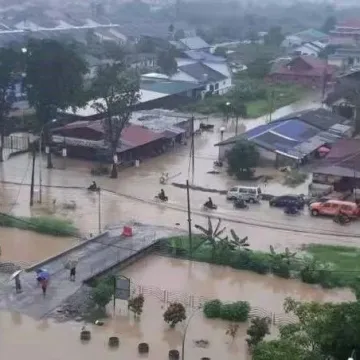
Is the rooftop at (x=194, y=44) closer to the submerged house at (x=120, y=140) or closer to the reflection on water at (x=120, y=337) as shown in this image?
the submerged house at (x=120, y=140)

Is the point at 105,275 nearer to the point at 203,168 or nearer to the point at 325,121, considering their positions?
the point at 203,168

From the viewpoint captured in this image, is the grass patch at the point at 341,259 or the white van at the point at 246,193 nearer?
the grass patch at the point at 341,259

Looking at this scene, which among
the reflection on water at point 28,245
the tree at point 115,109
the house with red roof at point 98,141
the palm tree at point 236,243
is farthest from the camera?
the house with red roof at point 98,141

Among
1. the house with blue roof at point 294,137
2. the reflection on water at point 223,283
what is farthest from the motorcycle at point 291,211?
the house with blue roof at point 294,137

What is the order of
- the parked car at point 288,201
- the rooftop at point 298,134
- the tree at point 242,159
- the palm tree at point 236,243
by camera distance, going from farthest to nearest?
the rooftop at point 298,134 < the tree at point 242,159 < the parked car at point 288,201 < the palm tree at point 236,243

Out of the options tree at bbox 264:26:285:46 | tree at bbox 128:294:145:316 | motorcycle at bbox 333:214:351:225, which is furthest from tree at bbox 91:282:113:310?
tree at bbox 264:26:285:46

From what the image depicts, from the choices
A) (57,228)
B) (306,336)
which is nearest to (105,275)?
(57,228)

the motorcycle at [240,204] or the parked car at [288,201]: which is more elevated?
the parked car at [288,201]

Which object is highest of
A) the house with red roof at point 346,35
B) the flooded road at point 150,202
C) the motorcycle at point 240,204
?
the house with red roof at point 346,35
